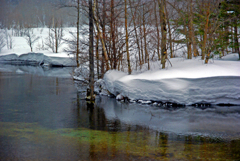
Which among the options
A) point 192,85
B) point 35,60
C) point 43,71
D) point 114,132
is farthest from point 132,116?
point 35,60

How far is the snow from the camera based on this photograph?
11.9 metres

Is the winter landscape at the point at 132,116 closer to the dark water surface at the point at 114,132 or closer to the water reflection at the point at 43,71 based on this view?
the dark water surface at the point at 114,132

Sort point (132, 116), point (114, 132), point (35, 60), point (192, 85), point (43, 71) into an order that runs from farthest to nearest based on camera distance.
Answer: point (35, 60) < point (43, 71) < point (192, 85) < point (132, 116) < point (114, 132)

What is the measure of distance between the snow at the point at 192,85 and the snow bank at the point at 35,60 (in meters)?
33.3

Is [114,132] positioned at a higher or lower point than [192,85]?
lower

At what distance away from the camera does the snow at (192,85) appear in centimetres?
1193

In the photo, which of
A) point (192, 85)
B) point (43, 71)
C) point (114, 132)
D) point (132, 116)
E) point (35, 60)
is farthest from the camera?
point (35, 60)

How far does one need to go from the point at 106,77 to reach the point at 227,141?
9.63 metres

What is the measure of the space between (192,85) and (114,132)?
19.2 feet

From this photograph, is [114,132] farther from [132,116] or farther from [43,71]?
[43,71]

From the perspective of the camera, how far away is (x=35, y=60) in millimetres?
51531

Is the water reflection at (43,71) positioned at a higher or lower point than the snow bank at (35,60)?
lower

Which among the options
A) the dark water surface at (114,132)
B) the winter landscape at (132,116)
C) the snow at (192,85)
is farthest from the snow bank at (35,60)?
the dark water surface at (114,132)

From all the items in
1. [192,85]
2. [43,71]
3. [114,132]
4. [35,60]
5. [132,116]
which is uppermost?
[35,60]
